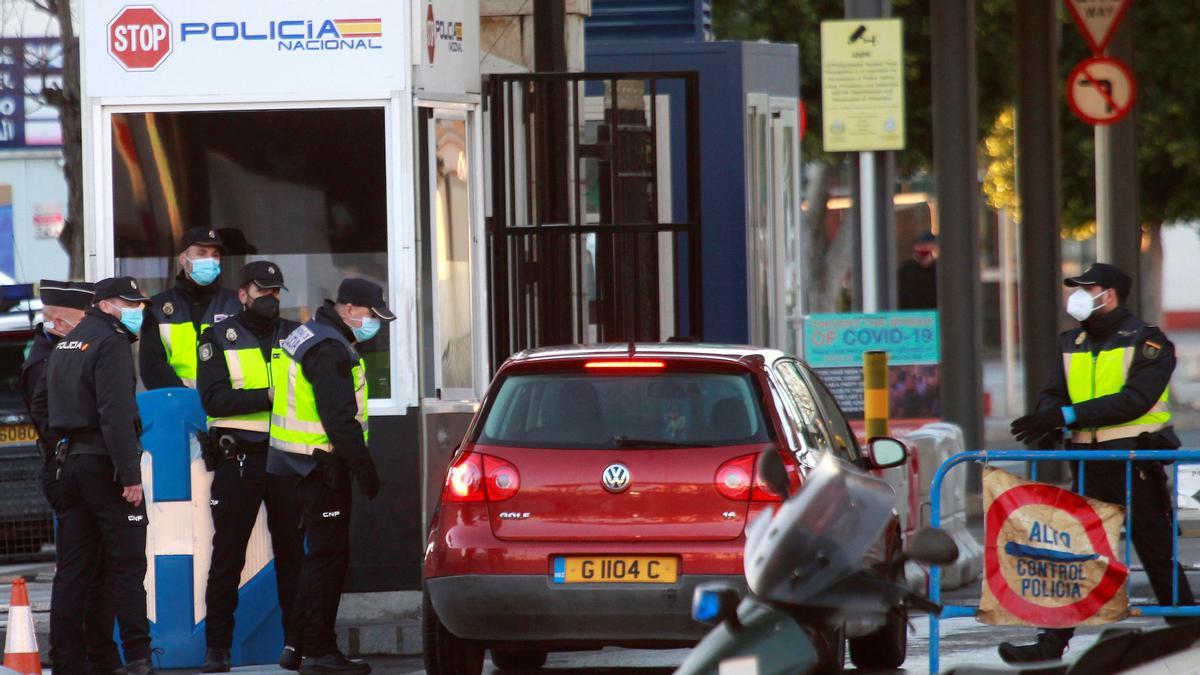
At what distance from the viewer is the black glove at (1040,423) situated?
33.5 feet

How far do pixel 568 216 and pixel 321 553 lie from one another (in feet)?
11.0

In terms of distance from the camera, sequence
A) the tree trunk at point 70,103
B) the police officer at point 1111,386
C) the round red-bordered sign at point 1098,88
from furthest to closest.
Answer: the round red-bordered sign at point 1098,88 → the tree trunk at point 70,103 → the police officer at point 1111,386

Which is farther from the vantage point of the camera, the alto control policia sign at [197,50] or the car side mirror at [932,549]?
the alto control policia sign at [197,50]

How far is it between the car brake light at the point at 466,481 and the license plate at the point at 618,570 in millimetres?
470

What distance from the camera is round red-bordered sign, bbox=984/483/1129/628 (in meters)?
8.71

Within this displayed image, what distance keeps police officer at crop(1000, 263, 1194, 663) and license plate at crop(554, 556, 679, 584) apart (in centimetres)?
216

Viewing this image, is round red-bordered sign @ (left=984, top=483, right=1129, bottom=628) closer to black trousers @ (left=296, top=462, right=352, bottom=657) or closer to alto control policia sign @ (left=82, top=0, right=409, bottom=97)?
black trousers @ (left=296, top=462, right=352, bottom=657)

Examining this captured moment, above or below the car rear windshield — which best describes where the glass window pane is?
above

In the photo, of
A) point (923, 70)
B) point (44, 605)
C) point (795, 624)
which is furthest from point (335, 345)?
point (923, 70)

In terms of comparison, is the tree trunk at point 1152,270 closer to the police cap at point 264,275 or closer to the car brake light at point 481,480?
the police cap at point 264,275

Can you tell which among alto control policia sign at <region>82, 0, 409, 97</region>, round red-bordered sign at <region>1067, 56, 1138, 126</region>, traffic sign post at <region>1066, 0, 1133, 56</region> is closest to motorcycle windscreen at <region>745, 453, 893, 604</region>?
alto control policia sign at <region>82, 0, 409, 97</region>

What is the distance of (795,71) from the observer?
54.6 ft

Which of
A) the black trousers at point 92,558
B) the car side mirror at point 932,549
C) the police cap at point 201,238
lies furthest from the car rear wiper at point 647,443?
the car side mirror at point 932,549

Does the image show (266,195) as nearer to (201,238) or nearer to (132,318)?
(201,238)
